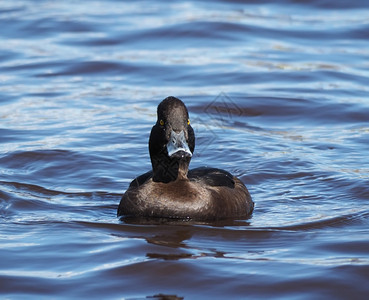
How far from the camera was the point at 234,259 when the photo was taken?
22.5ft

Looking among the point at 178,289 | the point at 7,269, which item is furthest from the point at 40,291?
the point at 178,289

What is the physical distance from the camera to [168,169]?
815 centimetres

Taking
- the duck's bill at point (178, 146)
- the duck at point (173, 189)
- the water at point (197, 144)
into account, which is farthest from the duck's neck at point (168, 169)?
the water at point (197, 144)

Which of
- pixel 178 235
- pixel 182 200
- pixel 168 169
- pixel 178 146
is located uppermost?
pixel 178 146

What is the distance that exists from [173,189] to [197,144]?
11.2ft

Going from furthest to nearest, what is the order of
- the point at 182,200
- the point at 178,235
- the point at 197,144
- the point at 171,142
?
1. the point at 197,144
2. the point at 182,200
3. the point at 171,142
4. the point at 178,235

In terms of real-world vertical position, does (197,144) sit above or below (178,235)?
above

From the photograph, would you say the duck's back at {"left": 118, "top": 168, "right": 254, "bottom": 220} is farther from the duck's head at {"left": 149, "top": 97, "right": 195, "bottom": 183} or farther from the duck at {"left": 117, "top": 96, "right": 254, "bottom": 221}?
the duck's head at {"left": 149, "top": 97, "right": 195, "bottom": 183}

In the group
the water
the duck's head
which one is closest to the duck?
the duck's head

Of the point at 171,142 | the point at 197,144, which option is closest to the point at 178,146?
the point at 171,142

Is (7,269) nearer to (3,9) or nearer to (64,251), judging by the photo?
(64,251)

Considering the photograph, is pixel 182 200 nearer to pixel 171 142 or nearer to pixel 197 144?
pixel 171 142

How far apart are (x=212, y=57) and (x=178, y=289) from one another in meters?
10.3

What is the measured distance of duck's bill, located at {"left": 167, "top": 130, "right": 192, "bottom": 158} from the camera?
7.62 meters
